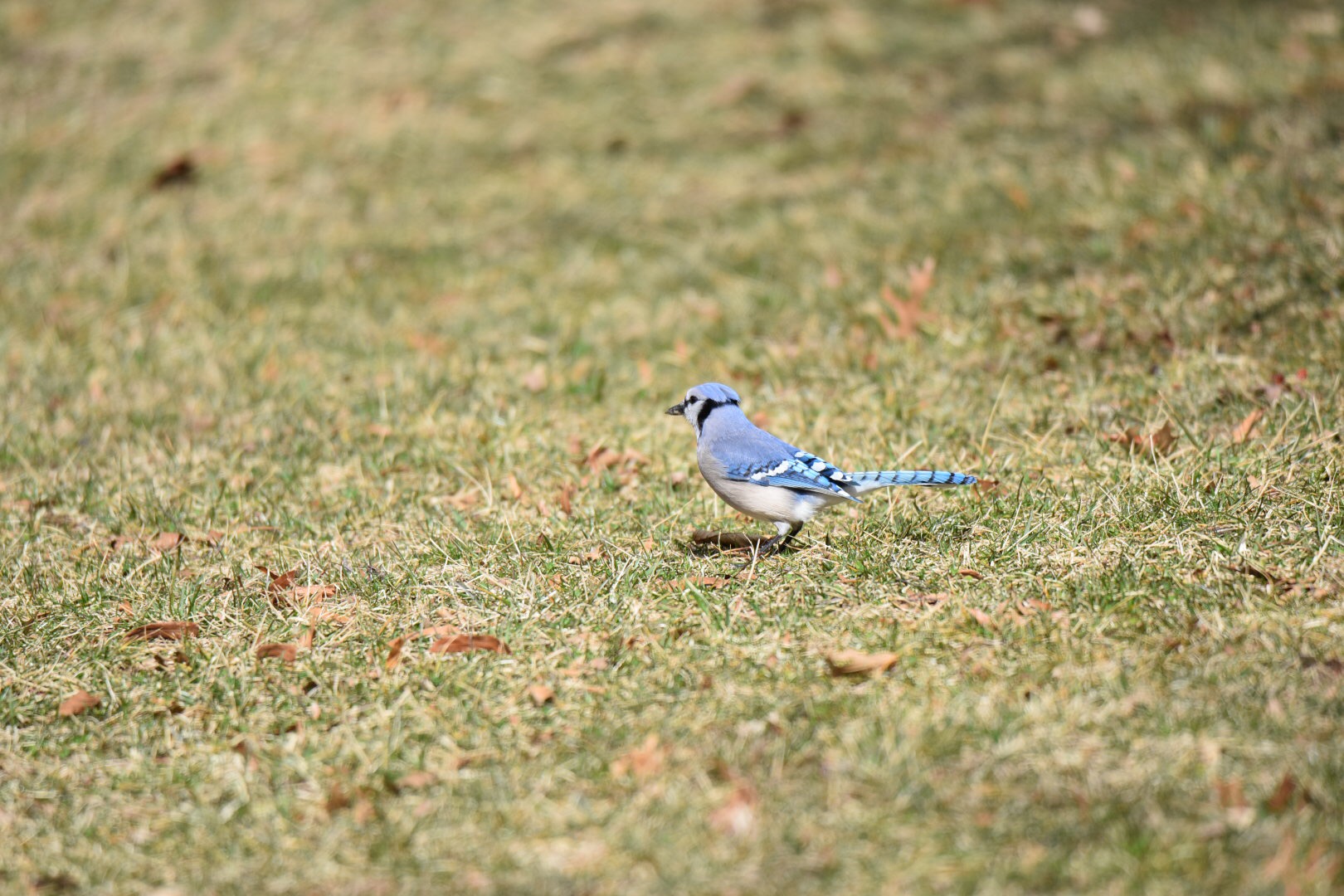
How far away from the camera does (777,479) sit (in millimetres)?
4398

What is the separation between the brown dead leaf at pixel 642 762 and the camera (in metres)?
3.33

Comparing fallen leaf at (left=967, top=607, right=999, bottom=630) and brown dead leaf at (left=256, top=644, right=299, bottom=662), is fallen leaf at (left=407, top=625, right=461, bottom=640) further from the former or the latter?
fallen leaf at (left=967, top=607, right=999, bottom=630)

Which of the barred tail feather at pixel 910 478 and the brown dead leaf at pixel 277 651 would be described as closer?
the brown dead leaf at pixel 277 651


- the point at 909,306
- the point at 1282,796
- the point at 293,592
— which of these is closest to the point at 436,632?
the point at 293,592

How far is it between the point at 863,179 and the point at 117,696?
19.8 feet

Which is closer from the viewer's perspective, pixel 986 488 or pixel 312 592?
pixel 312 592

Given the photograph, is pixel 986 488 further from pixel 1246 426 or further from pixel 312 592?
pixel 312 592

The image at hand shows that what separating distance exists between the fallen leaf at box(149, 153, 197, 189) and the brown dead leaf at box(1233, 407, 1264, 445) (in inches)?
288

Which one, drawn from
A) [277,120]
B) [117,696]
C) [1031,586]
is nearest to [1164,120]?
[1031,586]

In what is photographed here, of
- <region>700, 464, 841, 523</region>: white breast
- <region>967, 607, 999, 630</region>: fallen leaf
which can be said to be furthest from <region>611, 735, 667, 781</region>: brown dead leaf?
<region>700, 464, 841, 523</region>: white breast

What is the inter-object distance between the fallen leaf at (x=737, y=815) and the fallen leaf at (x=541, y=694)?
742 mm

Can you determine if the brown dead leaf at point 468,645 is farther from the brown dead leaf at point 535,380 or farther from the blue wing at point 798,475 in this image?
the brown dead leaf at point 535,380

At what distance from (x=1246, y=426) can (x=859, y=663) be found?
7.86ft

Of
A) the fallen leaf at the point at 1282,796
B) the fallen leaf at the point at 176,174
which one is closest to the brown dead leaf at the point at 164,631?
the fallen leaf at the point at 1282,796
